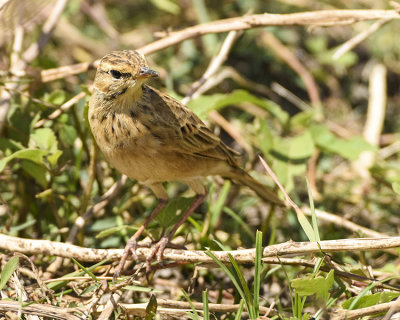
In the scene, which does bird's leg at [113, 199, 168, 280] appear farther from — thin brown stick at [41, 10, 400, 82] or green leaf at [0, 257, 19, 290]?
thin brown stick at [41, 10, 400, 82]

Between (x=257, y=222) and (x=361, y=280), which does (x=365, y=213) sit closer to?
(x=257, y=222)

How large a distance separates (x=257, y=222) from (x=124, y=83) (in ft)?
6.03

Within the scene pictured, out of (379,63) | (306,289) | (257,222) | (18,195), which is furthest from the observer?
(379,63)

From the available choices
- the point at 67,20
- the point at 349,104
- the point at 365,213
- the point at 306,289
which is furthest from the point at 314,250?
the point at 67,20

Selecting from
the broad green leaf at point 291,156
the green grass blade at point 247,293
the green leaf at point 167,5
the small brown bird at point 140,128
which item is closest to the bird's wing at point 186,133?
the small brown bird at point 140,128

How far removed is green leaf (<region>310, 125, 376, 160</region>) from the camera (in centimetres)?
480

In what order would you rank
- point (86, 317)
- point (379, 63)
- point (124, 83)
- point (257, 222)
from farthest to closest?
point (379, 63) → point (257, 222) → point (124, 83) → point (86, 317)

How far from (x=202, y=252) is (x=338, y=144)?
1848 millimetres

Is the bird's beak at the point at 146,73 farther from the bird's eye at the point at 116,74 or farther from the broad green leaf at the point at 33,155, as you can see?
the broad green leaf at the point at 33,155

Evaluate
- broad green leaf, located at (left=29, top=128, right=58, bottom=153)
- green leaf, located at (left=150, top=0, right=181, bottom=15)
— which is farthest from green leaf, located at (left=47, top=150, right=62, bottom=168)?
green leaf, located at (left=150, top=0, right=181, bottom=15)

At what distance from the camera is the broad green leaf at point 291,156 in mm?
4569

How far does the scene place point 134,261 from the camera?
3.97 metres

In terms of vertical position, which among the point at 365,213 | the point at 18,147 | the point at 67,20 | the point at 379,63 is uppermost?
the point at 67,20

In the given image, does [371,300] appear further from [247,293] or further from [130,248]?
[130,248]
